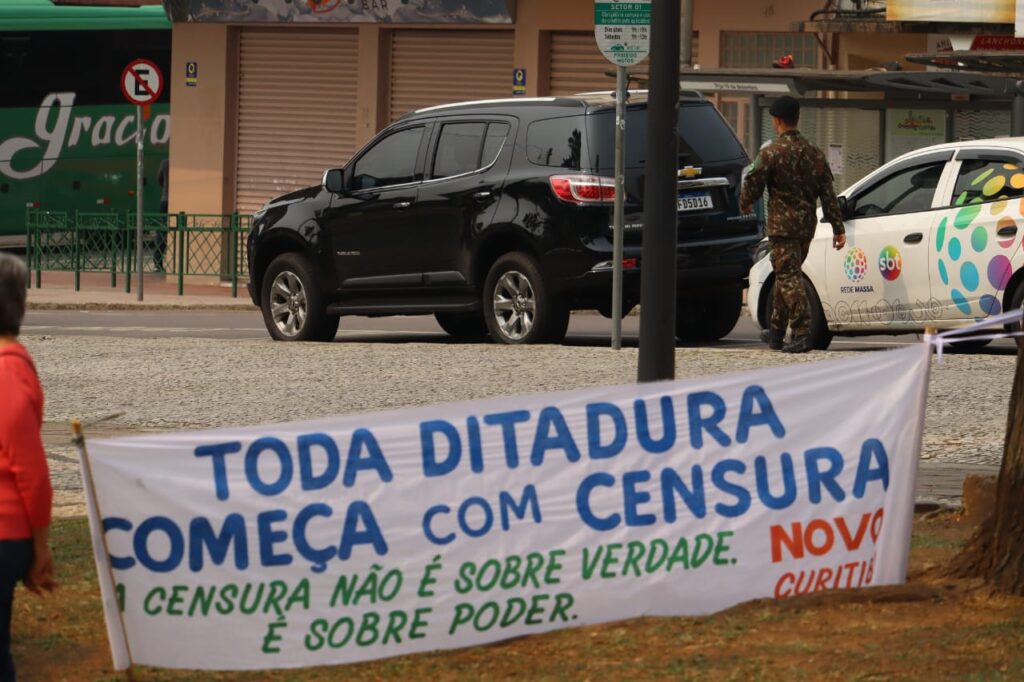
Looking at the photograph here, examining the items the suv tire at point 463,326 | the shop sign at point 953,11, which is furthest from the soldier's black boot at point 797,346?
the shop sign at point 953,11

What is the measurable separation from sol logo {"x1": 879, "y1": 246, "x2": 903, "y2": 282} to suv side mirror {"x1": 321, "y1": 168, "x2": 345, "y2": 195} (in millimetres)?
4717

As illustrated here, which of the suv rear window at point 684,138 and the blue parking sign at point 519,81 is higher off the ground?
the blue parking sign at point 519,81

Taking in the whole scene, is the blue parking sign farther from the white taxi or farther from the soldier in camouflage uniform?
the soldier in camouflage uniform

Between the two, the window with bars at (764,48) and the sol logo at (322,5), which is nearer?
the window with bars at (764,48)

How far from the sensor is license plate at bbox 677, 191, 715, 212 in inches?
627

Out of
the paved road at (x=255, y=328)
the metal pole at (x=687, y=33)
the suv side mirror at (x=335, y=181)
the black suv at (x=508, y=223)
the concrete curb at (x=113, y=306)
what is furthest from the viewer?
the concrete curb at (x=113, y=306)

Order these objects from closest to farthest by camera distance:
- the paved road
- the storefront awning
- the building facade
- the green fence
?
1. the paved road
2. the storefront awning
3. the building facade
4. the green fence

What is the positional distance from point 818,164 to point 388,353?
349 centimetres

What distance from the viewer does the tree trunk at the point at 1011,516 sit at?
21.9 ft

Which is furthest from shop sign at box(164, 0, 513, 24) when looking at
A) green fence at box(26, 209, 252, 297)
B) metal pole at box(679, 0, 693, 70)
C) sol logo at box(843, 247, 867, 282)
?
sol logo at box(843, 247, 867, 282)

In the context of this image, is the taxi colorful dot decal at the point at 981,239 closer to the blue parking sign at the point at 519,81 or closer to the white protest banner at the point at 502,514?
the white protest banner at the point at 502,514

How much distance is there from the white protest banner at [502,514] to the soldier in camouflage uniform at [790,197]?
7687 millimetres

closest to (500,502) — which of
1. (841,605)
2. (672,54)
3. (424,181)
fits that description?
(841,605)

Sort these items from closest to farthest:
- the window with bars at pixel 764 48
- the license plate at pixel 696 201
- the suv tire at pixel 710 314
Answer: the license plate at pixel 696 201 → the suv tire at pixel 710 314 → the window with bars at pixel 764 48
